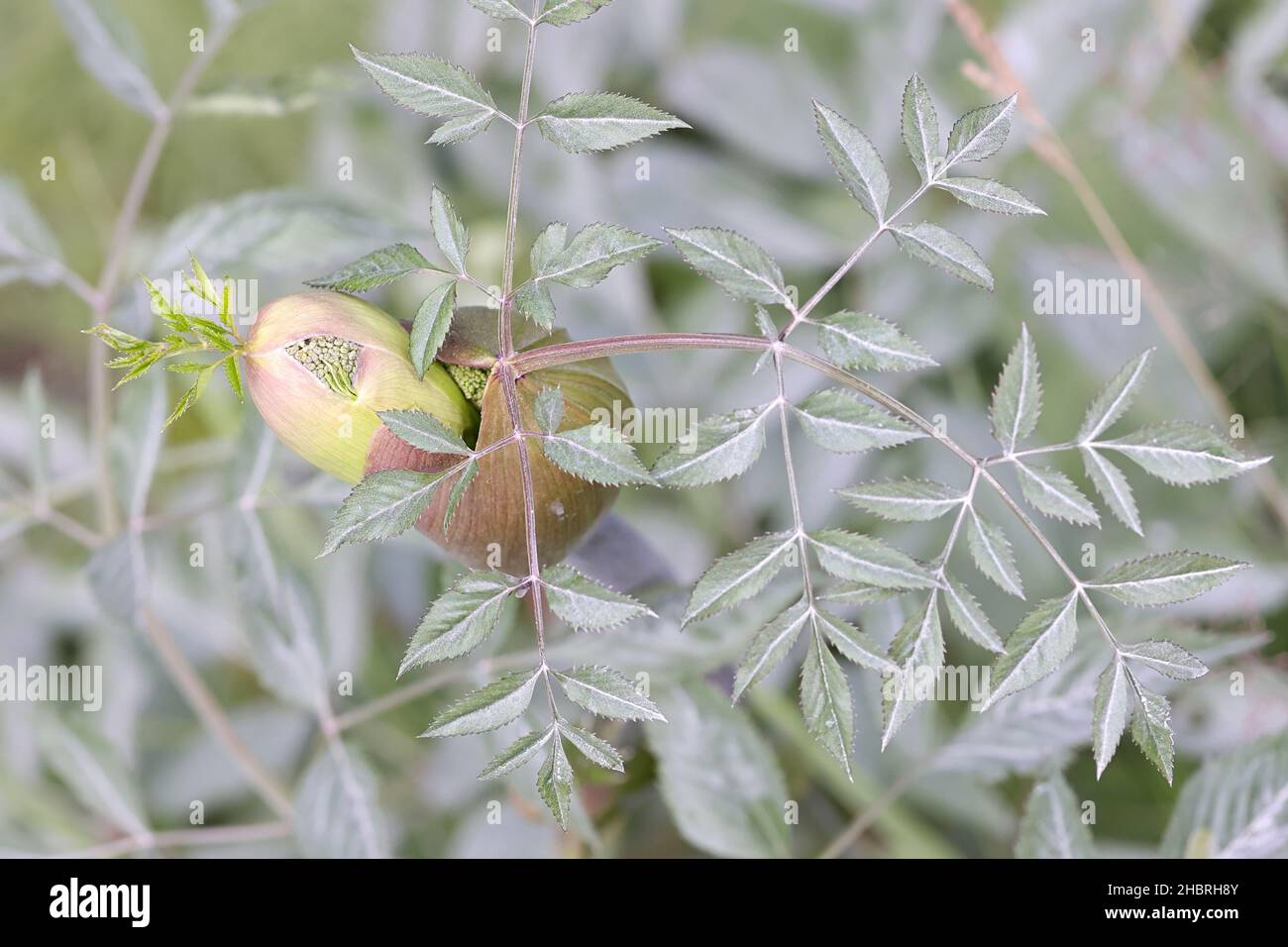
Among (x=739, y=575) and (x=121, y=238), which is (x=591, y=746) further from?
(x=121, y=238)

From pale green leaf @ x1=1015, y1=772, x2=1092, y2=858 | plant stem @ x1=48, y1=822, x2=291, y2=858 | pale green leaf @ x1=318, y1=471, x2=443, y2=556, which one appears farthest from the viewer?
plant stem @ x1=48, y1=822, x2=291, y2=858

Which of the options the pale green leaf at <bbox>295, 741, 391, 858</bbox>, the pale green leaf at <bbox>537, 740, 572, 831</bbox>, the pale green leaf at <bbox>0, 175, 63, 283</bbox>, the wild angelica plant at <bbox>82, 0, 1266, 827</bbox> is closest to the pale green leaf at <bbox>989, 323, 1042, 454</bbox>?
the wild angelica plant at <bbox>82, 0, 1266, 827</bbox>

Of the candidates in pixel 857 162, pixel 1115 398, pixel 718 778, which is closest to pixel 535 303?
pixel 857 162

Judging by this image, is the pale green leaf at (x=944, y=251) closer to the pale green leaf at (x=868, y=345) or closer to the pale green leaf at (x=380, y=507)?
the pale green leaf at (x=868, y=345)

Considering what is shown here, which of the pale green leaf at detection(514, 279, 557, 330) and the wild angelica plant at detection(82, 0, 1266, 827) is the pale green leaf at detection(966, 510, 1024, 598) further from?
the pale green leaf at detection(514, 279, 557, 330)

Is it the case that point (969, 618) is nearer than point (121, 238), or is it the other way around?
point (969, 618)
